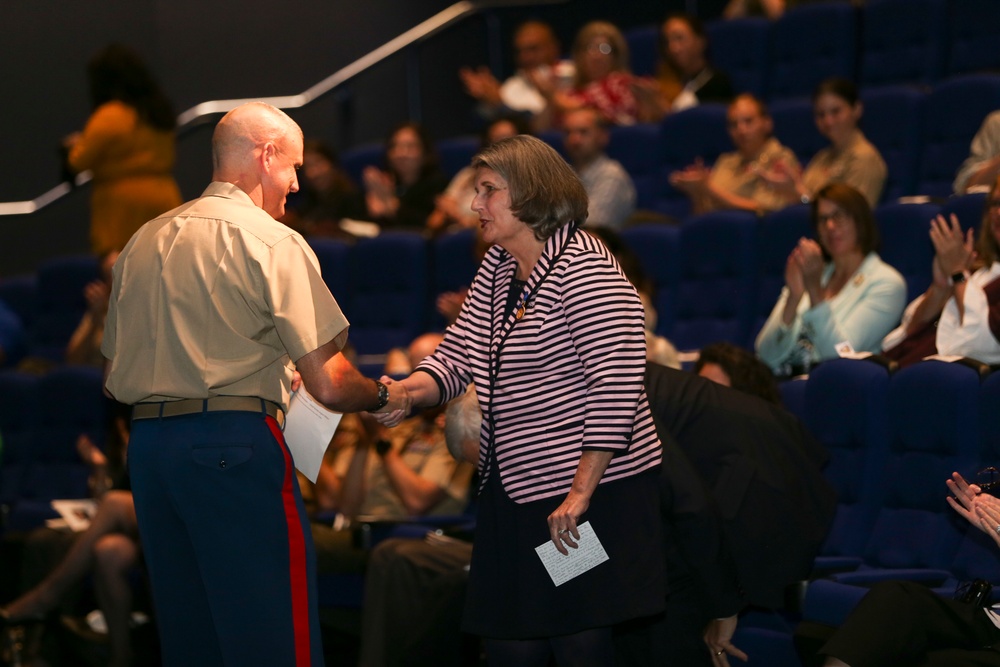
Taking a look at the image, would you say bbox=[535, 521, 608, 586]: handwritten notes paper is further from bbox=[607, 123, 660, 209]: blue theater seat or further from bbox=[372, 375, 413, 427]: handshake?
bbox=[607, 123, 660, 209]: blue theater seat

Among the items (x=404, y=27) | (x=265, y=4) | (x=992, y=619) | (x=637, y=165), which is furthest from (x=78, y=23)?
(x=992, y=619)

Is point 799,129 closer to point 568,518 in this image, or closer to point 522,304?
point 522,304

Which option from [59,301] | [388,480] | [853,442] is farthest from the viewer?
[59,301]

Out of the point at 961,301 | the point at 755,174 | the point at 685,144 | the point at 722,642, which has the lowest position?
the point at 722,642

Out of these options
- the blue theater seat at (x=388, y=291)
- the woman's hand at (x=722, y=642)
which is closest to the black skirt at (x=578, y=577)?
the woman's hand at (x=722, y=642)

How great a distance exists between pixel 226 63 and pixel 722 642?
5.67 meters

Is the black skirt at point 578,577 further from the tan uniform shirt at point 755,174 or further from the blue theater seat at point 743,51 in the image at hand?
the blue theater seat at point 743,51

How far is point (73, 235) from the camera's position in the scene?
24.2ft

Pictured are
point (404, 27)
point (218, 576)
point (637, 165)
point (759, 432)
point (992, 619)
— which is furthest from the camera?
point (404, 27)

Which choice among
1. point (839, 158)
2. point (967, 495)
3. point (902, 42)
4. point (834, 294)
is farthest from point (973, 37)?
point (967, 495)

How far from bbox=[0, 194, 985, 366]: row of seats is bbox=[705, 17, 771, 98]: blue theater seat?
179cm

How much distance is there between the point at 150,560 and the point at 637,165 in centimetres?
414

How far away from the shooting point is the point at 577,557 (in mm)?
2457

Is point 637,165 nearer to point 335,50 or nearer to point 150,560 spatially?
point 335,50
